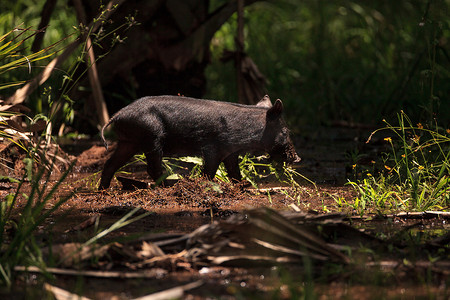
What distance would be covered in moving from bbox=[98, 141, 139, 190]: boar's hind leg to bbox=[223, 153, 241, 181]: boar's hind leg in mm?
774

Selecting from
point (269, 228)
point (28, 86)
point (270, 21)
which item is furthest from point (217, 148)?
point (270, 21)

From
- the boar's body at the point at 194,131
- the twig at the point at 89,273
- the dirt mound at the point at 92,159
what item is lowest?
the dirt mound at the point at 92,159

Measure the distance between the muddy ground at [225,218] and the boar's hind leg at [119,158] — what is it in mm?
131

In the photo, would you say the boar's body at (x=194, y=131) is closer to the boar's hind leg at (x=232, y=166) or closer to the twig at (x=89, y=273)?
the boar's hind leg at (x=232, y=166)

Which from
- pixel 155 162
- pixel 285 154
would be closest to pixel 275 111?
pixel 285 154

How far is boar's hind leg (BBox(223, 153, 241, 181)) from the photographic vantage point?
19.1 ft

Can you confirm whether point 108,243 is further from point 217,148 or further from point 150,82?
point 150,82

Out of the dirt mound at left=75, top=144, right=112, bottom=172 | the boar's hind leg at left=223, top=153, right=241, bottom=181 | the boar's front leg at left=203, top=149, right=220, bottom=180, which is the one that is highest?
the boar's front leg at left=203, top=149, right=220, bottom=180

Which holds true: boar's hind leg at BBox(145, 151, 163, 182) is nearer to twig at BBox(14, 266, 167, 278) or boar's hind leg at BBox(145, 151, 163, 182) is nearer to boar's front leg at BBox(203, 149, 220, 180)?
boar's front leg at BBox(203, 149, 220, 180)

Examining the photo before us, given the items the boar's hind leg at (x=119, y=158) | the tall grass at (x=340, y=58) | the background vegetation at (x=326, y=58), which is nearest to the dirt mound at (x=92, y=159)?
the background vegetation at (x=326, y=58)

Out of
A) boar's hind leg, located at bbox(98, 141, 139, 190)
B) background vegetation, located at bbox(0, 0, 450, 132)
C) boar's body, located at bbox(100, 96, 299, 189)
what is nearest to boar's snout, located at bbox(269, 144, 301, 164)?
boar's body, located at bbox(100, 96, 299, 189)

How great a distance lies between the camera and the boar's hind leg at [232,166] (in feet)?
19.1

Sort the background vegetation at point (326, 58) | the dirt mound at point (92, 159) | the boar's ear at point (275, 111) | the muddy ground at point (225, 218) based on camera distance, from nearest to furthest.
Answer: the muddy ground at point (225, 218) → the boar's ear at point (275, 111) → the dirt mound at point (92, 159) → the background vegetation at point (326, 58)

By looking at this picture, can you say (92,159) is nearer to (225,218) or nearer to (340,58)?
(225,218)
